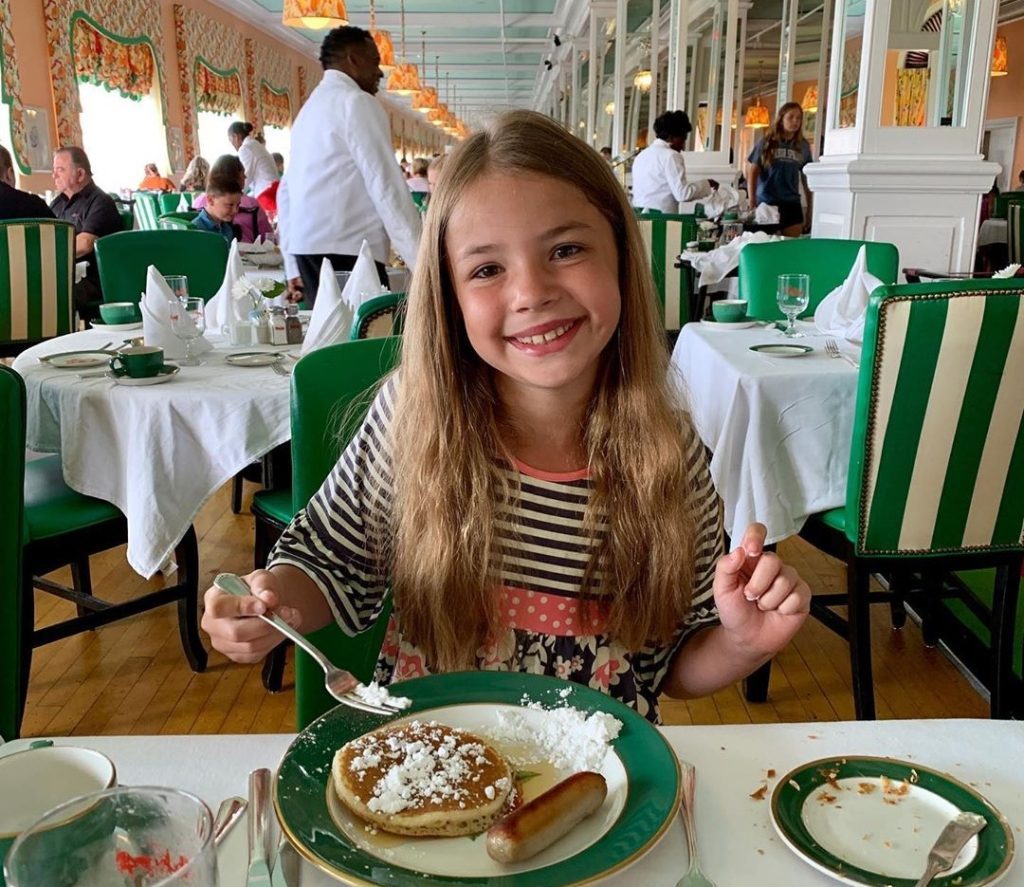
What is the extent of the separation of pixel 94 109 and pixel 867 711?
910 centimetres

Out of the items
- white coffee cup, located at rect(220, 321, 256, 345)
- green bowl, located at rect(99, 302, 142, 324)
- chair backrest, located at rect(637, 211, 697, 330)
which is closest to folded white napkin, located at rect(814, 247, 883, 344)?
chair backrest, located at rect(637, 211, 697, 330)

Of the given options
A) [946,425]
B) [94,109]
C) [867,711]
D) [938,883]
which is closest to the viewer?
[938,883]

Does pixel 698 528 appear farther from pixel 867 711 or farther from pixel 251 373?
pixel 251 373

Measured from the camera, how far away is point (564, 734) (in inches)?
29.7

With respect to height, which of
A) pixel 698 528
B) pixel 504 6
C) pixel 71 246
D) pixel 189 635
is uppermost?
pixel 504 6

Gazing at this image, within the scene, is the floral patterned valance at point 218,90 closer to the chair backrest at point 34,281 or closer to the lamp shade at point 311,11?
the lamp shade at point 311,11

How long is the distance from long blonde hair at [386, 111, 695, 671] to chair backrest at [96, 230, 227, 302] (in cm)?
275

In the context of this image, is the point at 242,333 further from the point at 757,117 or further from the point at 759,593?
the point at 757,117

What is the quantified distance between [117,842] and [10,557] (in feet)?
2.17

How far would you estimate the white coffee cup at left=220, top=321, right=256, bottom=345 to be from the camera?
8.68ft

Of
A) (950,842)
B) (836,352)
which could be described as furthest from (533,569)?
(836,352)

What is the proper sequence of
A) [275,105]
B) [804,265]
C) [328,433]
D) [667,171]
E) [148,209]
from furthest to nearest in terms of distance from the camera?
[275,105] → [148,209] → [667,171] → [804,265] → [328,433]

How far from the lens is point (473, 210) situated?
104cm

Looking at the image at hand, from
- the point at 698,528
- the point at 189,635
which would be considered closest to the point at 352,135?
the point at 189,635
